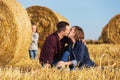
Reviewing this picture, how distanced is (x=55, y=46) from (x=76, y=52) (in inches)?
19.9

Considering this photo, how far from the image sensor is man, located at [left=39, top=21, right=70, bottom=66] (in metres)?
7.95

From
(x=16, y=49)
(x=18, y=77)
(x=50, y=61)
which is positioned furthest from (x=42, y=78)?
(x=16, y=49)

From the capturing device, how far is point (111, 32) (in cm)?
1916

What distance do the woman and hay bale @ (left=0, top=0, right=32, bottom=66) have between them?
279cm

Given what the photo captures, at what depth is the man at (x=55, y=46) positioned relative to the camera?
26.1 ft

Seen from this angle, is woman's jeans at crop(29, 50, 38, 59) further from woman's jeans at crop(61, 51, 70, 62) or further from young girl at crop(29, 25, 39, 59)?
woman's jeans at crop(61, 51, 70, 62)

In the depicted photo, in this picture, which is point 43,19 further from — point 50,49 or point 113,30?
point 50,49

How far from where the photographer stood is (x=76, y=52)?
307 inches

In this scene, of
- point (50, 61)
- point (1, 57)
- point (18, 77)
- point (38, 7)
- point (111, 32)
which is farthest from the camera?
point (111, 32)

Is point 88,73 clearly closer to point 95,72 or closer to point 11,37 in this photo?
point 95,72

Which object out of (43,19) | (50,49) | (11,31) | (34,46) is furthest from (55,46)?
(43,19)

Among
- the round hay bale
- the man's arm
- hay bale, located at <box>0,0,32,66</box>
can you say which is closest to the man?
the man's arm

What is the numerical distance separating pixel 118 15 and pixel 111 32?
82cm

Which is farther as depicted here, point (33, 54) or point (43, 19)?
point (43, 19)
